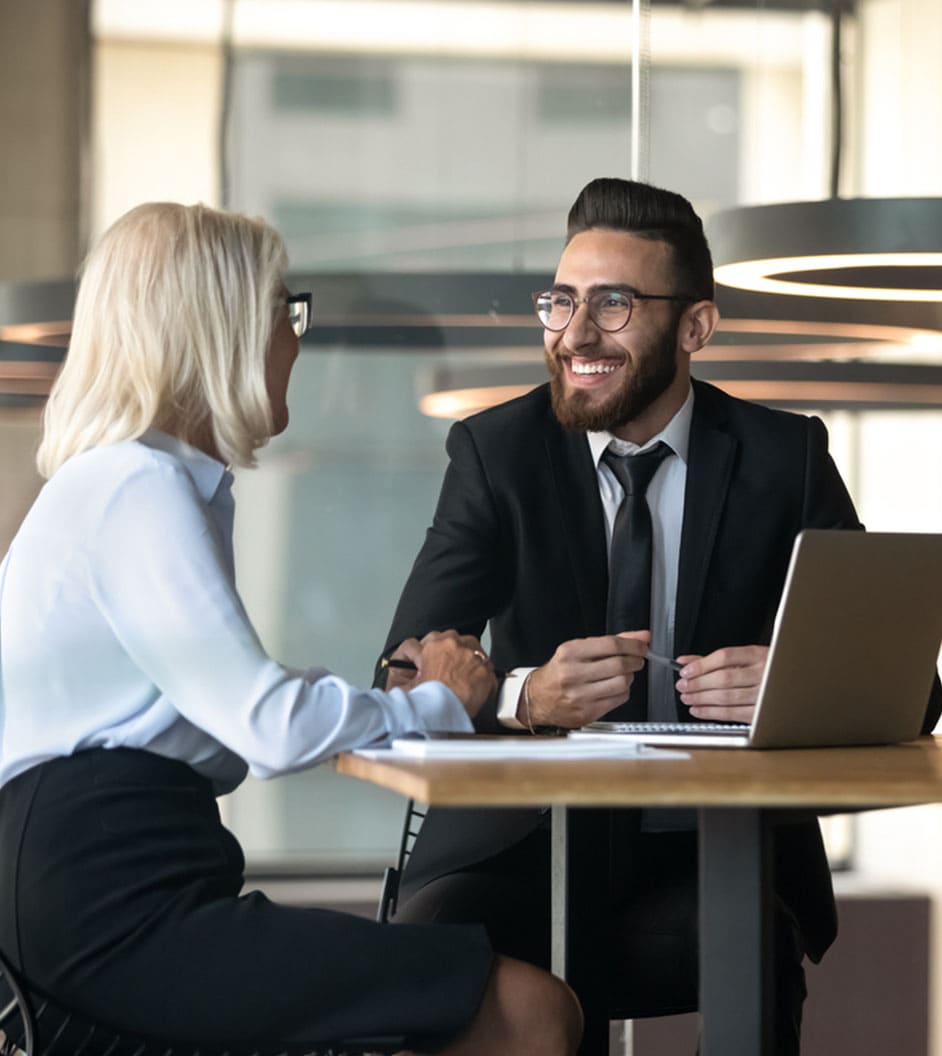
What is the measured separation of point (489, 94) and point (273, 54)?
56cm

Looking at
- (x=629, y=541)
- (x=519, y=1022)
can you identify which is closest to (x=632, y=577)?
(x=629, y=541)

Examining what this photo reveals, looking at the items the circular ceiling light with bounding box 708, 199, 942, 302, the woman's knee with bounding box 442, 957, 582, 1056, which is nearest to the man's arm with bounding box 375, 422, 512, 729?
the woman's knee with bounding box 442, 957, 582, 1056

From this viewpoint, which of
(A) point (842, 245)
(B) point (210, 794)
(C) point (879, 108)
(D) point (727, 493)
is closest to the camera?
(B) point (210, 794)

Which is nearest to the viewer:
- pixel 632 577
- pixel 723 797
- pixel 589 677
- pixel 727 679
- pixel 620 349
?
pixel 723 797

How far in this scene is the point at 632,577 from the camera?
2836mm

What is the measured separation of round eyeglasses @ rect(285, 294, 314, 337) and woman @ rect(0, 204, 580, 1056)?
0.27 m

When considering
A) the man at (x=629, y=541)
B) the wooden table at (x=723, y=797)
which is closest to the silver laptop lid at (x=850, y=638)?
the wooden table at (x=723, y=797)

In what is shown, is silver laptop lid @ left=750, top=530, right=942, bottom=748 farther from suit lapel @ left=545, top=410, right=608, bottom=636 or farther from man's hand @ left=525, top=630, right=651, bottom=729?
suit lapel @ left=545, top=410, right=608, bottom=636

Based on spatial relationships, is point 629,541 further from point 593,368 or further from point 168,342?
point 168,342

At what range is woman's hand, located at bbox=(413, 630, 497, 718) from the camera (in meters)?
2.28

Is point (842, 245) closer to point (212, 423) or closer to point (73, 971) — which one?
point (212, 423)

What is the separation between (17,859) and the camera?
1935 millimetres

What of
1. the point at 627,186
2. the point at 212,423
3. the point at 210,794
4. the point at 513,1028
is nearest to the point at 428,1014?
the point at 513,1028

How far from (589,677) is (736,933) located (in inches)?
19.9
